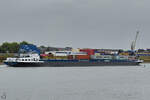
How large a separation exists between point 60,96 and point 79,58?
75106 mm

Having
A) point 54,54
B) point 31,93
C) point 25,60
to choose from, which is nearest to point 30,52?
point 54,54

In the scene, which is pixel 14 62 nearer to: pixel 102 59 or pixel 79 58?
pixel 79 58

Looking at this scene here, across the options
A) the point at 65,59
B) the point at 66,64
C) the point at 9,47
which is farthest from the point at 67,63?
the point at 9,47

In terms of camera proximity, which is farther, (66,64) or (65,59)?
(65,59)

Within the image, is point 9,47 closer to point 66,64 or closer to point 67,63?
point 67,63

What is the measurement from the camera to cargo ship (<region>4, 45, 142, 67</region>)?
96062 mm

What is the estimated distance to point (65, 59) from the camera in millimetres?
108750

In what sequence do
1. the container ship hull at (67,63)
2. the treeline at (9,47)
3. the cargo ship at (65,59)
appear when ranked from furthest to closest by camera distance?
A: the treeline at (9,47) → the cargo ship at (65,59) → the container ship hull at (67,63)

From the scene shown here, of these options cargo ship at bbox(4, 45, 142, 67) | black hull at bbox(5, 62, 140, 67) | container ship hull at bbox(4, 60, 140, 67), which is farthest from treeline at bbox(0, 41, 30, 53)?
black hull at bbox(5, 62, 140, 67)

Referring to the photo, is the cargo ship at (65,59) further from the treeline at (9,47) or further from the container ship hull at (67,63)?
the treeline at (9,47)

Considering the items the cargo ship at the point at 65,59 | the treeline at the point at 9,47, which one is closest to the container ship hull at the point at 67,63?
the cargo ship at the point at 65,59

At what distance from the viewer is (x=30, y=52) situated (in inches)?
4353

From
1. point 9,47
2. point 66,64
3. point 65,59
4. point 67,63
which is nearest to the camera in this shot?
point 66,64

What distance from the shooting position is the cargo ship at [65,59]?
315 feet
